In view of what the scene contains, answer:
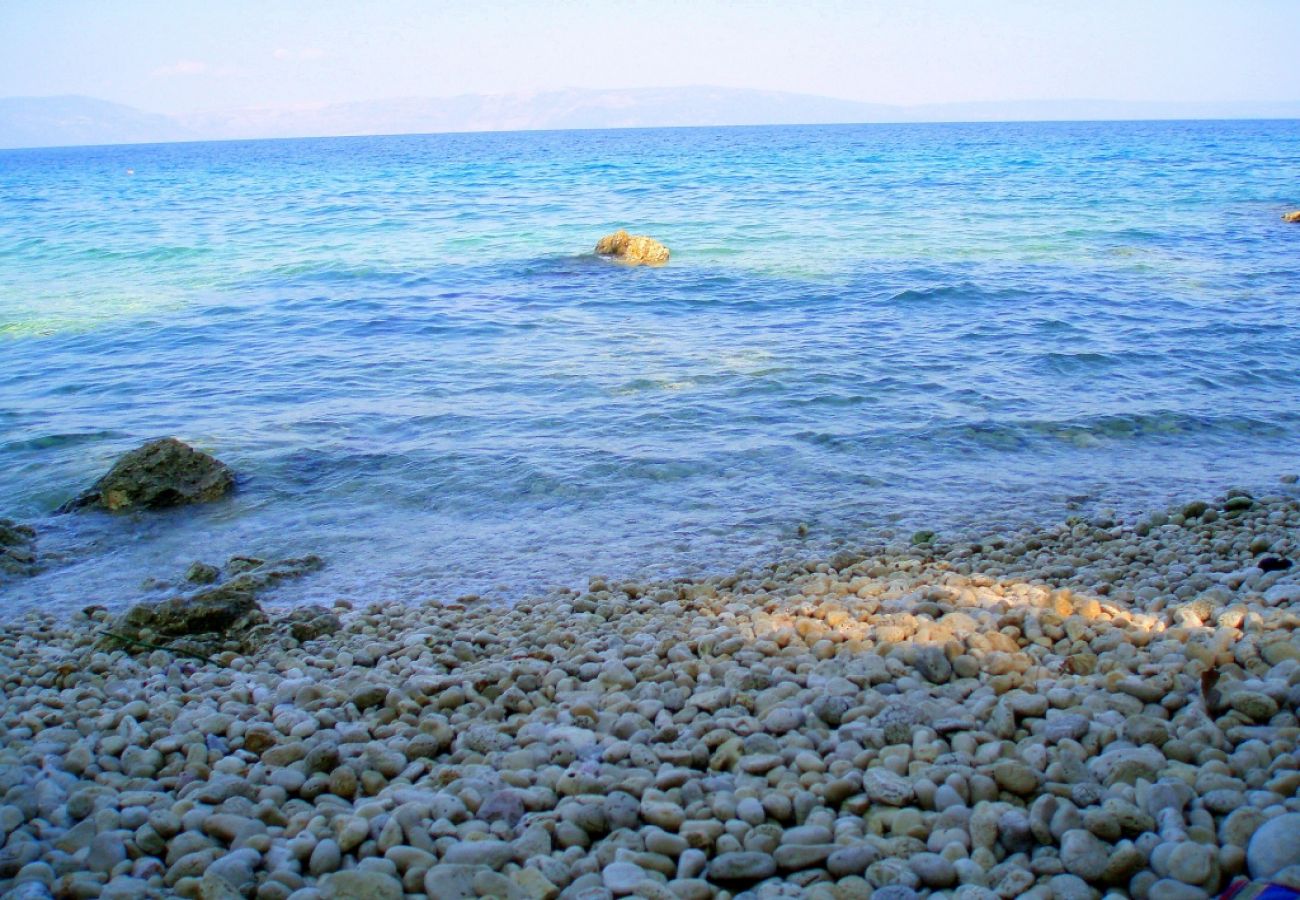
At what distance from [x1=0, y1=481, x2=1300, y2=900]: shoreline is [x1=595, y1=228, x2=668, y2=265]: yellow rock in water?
13295 mm

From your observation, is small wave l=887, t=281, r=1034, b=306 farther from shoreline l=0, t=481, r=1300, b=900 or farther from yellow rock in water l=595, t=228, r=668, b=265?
shoreline l=0, t=481, r=1300, b=900

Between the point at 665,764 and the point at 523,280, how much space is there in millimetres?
14186

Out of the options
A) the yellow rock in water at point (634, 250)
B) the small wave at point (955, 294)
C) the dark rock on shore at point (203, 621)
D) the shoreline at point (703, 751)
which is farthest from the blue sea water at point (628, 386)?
the shoreline at point (703, 751)

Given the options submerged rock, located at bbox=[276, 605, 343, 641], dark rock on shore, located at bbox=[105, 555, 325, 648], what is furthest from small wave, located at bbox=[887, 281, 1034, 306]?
dark rock on shore, located at bbox=[105, 555, 325, 648]

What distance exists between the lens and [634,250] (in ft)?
58.4

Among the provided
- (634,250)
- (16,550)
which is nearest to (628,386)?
(16,550)

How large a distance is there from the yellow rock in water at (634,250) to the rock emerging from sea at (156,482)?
36.6ft

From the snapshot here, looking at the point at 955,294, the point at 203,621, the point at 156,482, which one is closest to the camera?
the point at 203,621

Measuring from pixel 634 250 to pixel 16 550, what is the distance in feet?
41.6

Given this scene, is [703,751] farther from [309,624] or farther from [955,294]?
[955,294]

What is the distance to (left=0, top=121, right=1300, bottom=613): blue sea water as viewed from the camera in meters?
6.78

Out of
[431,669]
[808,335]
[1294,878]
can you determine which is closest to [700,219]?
[808,335]

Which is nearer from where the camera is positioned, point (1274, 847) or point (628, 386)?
point (1274, 847)

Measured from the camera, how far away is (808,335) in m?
12.1
